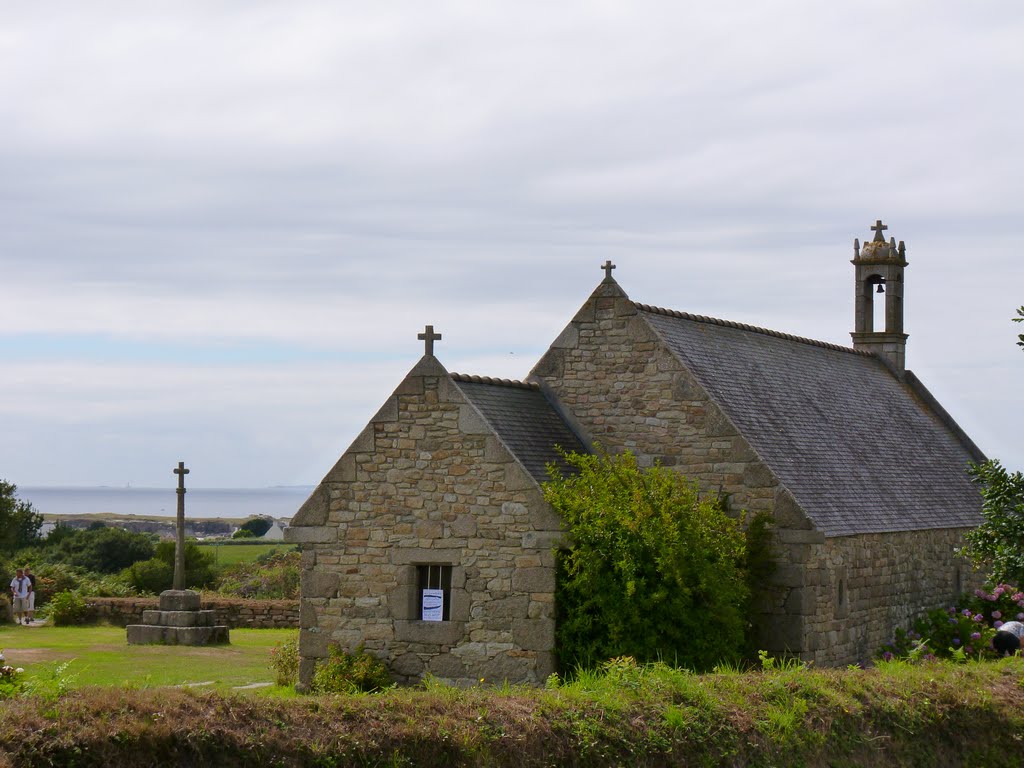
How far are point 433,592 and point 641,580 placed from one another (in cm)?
298

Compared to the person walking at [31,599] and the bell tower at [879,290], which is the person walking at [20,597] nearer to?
the person walking at [31,599]

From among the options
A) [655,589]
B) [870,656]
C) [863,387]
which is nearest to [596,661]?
[655,589]

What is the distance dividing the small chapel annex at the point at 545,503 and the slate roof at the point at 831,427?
6 centimetres

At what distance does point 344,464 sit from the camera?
18391mm

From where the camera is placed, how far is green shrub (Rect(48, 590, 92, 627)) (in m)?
29.5

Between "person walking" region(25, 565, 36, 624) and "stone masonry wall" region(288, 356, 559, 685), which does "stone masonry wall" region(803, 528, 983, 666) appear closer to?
"stone masonry wall" region(288, 356, 559, 685)

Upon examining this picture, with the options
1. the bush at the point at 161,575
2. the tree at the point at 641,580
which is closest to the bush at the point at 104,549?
the bush at the point at 161,575

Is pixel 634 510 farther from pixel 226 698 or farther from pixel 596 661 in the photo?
pixel 226 698

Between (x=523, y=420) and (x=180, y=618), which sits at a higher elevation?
(x=523, y=420)

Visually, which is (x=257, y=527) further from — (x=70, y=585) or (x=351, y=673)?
(x=351, y=673)

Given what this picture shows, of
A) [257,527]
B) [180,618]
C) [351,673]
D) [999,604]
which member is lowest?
[257,527]

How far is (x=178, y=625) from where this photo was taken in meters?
25.3

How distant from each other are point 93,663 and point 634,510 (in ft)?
31.9

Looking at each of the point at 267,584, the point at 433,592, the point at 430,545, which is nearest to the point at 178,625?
the point at 433,592
